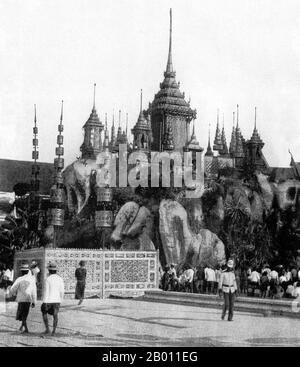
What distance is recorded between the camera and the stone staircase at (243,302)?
1819 centimetres

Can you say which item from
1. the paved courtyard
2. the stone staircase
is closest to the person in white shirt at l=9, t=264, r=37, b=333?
the paved courtyard

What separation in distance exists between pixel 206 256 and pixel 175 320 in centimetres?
2269

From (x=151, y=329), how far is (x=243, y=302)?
5.86m

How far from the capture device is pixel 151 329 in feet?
49.8

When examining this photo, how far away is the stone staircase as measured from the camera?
18.2 metres

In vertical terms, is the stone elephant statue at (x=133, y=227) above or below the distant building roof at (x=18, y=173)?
below

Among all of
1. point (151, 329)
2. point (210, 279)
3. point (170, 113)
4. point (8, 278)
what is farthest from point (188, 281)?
point (170, 113)

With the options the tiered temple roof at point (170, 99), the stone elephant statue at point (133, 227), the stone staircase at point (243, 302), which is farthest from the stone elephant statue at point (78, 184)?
the tiered temple roof at point (170, 99)

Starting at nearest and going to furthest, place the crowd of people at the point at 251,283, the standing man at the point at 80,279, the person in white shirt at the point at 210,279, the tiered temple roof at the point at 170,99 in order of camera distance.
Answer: the standing man at the point at 80,279, the crowd of people at the point at 251,283, the person in white shirt at the point at 210,279, the tiered temple roof at the point at 170,99

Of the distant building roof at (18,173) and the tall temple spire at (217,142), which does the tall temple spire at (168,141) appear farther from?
the distant building roof at (18,173)

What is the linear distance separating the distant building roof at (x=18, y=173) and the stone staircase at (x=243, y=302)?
57385 millimetres

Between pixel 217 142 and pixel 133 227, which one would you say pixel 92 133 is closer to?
pixel 217 142

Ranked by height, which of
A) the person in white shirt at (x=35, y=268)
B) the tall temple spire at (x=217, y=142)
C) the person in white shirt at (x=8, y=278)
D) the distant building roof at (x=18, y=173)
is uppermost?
the tall temple spire at (x=217, y=142)

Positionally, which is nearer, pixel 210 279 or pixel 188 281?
pixel 210 279
